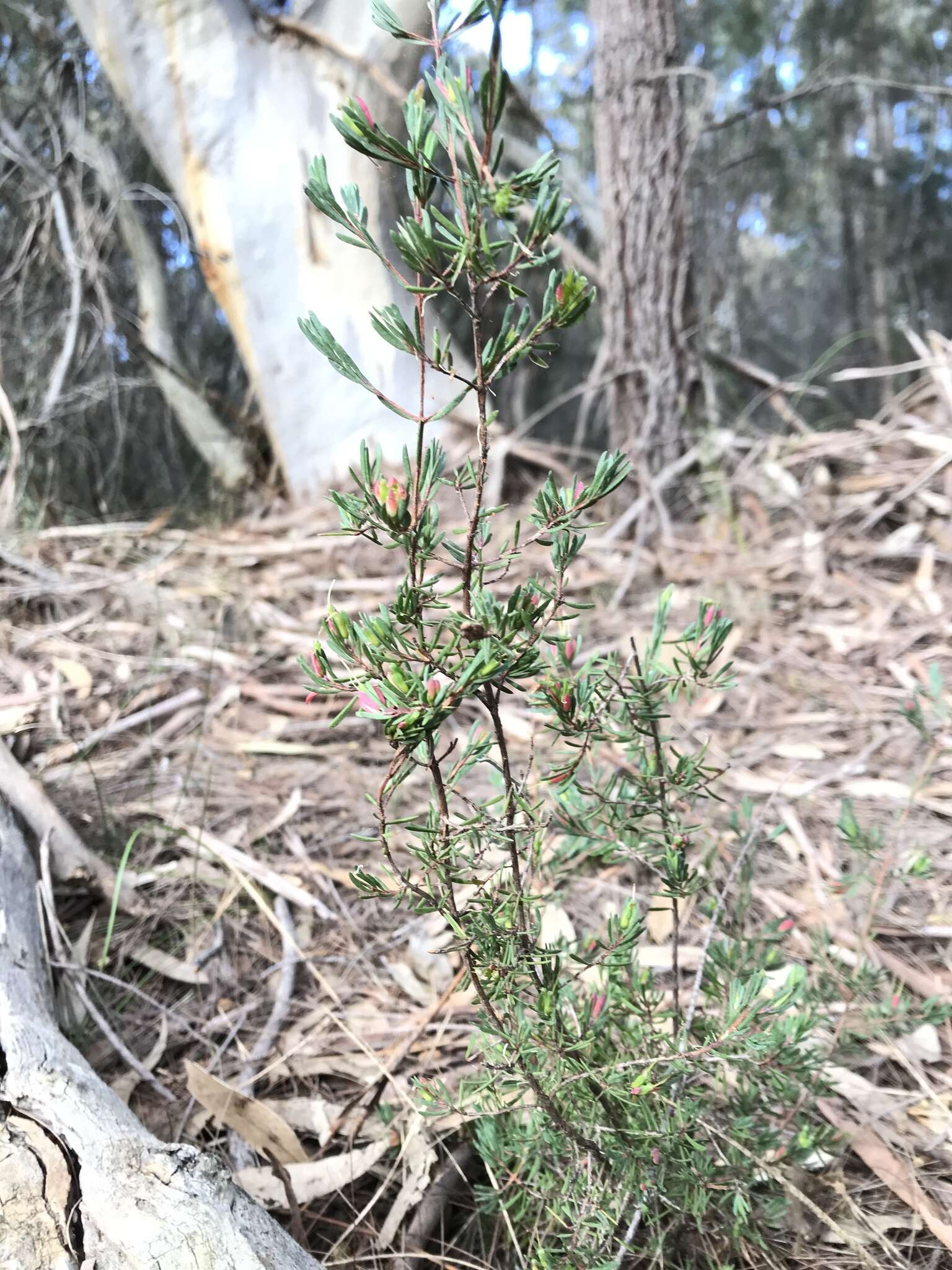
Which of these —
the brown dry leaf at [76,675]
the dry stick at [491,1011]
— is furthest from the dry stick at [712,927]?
the brown dry leaf at [76,675]

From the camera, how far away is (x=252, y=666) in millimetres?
2260

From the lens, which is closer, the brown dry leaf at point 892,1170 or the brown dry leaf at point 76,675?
the brown dry leaf at point 892,1170

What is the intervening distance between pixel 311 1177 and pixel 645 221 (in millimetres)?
2997

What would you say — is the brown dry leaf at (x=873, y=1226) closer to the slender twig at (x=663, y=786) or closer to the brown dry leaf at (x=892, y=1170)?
the brown dry leaf at (x=892, y=1170)

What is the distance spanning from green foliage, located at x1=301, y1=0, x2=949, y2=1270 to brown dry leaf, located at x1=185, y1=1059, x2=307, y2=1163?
0.88 ft

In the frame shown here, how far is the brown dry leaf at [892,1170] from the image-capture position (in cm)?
95

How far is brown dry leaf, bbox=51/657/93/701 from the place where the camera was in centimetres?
208

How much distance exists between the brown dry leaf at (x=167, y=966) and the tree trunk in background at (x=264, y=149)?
2473mm

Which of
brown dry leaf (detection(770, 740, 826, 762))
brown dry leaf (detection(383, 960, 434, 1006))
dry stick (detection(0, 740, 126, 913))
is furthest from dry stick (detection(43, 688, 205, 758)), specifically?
brown dry leaf (detection(770, 740, 826, 762))

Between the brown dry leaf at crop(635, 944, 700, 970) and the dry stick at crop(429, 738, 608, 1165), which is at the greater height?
the dry stick at crop(429, 738, 608, 1165)

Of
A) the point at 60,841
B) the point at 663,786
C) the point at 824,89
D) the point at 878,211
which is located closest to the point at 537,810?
the point at 663,786

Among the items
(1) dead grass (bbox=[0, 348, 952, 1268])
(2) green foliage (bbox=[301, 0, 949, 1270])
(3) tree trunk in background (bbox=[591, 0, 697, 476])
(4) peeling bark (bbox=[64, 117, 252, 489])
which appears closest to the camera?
(2) green foliage (bbox=[301, 0, 949, 1270])

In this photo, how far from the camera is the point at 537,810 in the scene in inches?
30.0

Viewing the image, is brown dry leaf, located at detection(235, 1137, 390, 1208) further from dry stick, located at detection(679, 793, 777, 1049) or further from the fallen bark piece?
dry stick, located at detection(679, 793, 777, 1049)
